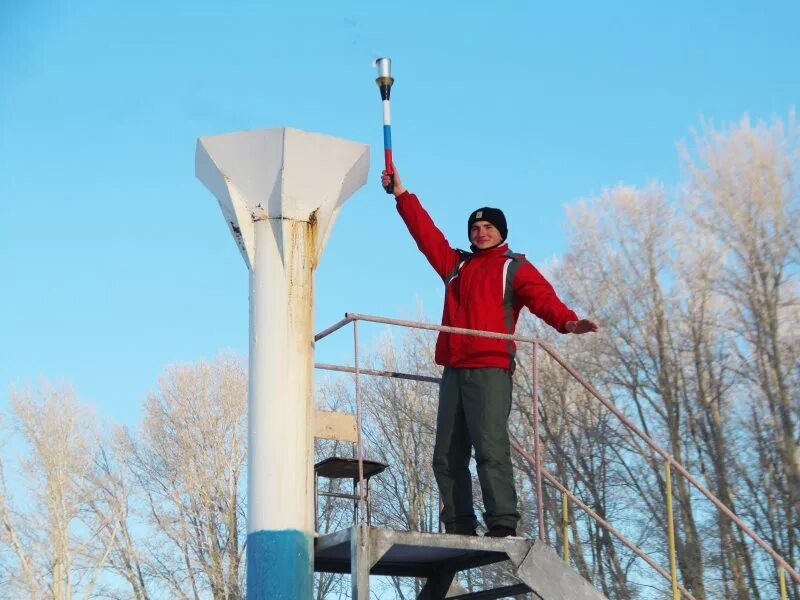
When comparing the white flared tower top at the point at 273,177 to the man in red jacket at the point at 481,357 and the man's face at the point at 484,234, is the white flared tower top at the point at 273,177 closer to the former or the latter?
the man in red jacket at the point at 481,357

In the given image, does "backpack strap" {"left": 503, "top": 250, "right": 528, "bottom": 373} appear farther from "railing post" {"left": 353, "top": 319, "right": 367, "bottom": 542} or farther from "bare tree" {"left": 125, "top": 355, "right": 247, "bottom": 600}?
"bare tree" {"left": 125, "top": 355, "right": 247, "bottom": 600}

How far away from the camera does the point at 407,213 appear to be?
7.39m

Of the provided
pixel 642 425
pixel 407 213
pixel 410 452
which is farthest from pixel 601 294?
pixel 407 213

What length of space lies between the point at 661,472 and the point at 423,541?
64.3 ft

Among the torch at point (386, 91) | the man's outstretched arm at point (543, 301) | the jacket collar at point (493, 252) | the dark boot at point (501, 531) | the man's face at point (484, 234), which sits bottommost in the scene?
the dark boot at point (501, 531)

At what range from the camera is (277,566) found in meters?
5.91

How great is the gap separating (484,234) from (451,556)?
209 centimetres

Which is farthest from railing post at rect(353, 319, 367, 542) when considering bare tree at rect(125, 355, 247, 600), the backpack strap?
bare tree at rect(125, 355, 247, 600)

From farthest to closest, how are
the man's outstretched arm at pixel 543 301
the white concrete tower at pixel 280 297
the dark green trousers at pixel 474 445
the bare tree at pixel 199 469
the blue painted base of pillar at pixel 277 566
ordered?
1. the bare tree at pixel 199 469
2. the man's outstretched arm at pixel 543 301
3. the dark green trousers at pixel 474 445
4. the white concrete tower at pixel 280 297
5. the blue painted base of pillar at pixel 277 566

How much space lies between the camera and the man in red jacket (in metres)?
6.59

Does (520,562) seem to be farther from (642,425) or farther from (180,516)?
(180,516)

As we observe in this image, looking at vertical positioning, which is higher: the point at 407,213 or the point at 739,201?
the point at 739,201

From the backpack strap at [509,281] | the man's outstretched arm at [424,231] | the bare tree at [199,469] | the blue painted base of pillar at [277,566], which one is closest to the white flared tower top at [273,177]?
the man's outstretched arm at [424,231]

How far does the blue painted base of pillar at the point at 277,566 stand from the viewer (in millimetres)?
5891
